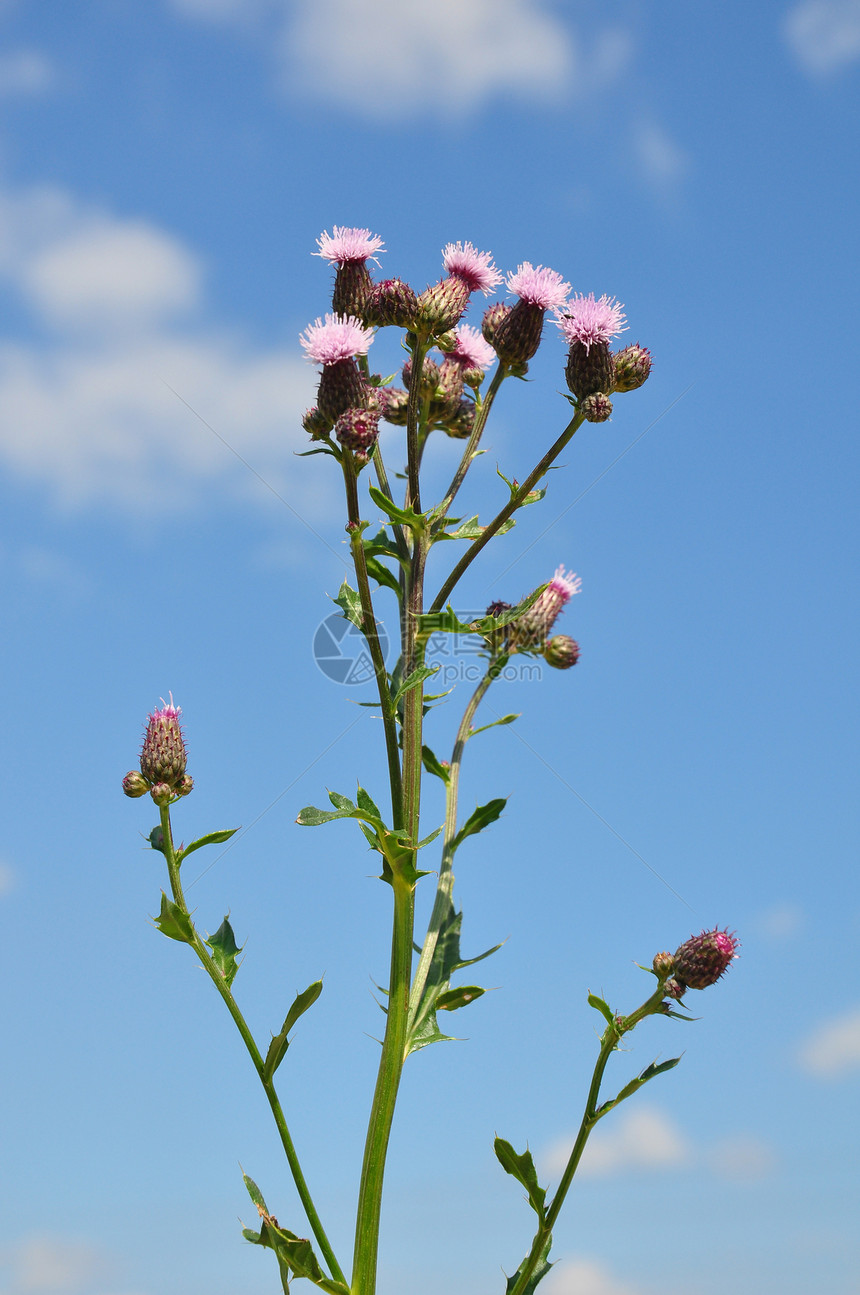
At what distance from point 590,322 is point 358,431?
1307mm

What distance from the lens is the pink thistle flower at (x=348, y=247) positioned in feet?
15.2

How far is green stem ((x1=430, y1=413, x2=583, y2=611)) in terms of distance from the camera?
4363 millimetres

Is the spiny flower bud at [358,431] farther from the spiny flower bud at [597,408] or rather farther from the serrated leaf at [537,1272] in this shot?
the serrated leaf at [537,1272]

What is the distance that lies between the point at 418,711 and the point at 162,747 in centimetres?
113

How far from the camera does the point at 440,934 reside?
462cm

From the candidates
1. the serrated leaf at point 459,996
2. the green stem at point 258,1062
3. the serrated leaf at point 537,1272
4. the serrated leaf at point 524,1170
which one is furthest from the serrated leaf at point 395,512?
the serrated leaf at point 537,1272

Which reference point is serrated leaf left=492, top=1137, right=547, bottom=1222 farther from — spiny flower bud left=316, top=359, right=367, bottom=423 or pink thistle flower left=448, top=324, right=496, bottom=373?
pink thistle flower left=448, top=324, right=496, bottom=373

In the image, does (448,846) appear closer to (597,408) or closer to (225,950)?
(225,950)

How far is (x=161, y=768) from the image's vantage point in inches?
170

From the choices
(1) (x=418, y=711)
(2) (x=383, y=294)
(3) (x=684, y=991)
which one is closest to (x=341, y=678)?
(1) (x=418, y=711)

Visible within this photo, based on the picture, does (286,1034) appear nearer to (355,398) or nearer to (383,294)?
(355,398)

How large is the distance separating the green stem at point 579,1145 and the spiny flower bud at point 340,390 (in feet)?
9.38

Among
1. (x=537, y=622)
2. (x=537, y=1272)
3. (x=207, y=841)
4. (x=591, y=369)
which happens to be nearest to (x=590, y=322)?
(x=591, y=369)

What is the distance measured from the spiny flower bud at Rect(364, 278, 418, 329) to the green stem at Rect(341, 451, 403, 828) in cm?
85
